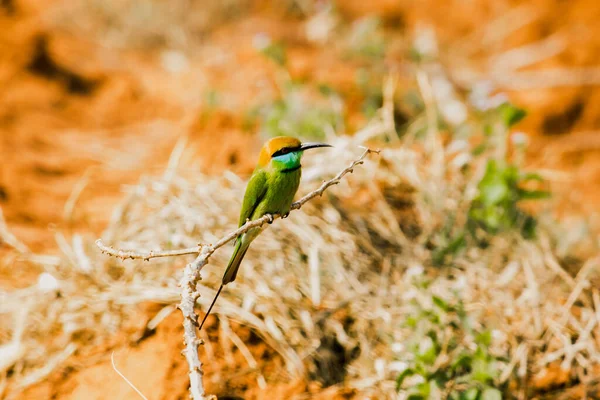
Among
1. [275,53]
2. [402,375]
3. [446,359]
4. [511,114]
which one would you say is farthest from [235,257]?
[275,53]

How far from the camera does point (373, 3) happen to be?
7188 mm

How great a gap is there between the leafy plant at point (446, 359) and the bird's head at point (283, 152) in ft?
2.59

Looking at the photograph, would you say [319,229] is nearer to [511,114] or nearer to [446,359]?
[446,359]

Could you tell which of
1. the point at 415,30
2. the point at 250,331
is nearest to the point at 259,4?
the point at 415,30

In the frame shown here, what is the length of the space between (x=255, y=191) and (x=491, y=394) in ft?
3.40

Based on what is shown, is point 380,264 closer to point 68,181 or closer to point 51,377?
point 51,377

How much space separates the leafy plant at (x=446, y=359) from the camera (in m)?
2.16

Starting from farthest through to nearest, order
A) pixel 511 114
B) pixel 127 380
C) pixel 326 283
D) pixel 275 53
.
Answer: pixel 275 53 < pixel 511 114 < pixel 326 283 < pixel 127 380

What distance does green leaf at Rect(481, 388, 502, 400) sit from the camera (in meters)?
2.11

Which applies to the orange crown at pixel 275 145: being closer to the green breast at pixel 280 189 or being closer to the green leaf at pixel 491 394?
the green breast at pixel 280 189

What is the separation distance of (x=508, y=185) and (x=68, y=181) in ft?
9.43

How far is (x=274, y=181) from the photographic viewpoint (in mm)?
1836

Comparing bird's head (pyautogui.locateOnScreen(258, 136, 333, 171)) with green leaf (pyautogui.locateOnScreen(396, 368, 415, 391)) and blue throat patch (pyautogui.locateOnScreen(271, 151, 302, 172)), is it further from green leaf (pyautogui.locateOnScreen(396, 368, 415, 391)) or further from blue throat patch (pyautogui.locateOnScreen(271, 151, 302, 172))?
green leaf (pyautogui.locateOnScreen(396, 368, 415, 391))

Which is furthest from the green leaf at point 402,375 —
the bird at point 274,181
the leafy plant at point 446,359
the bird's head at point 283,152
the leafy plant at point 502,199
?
the leafy plant at point 502,199
